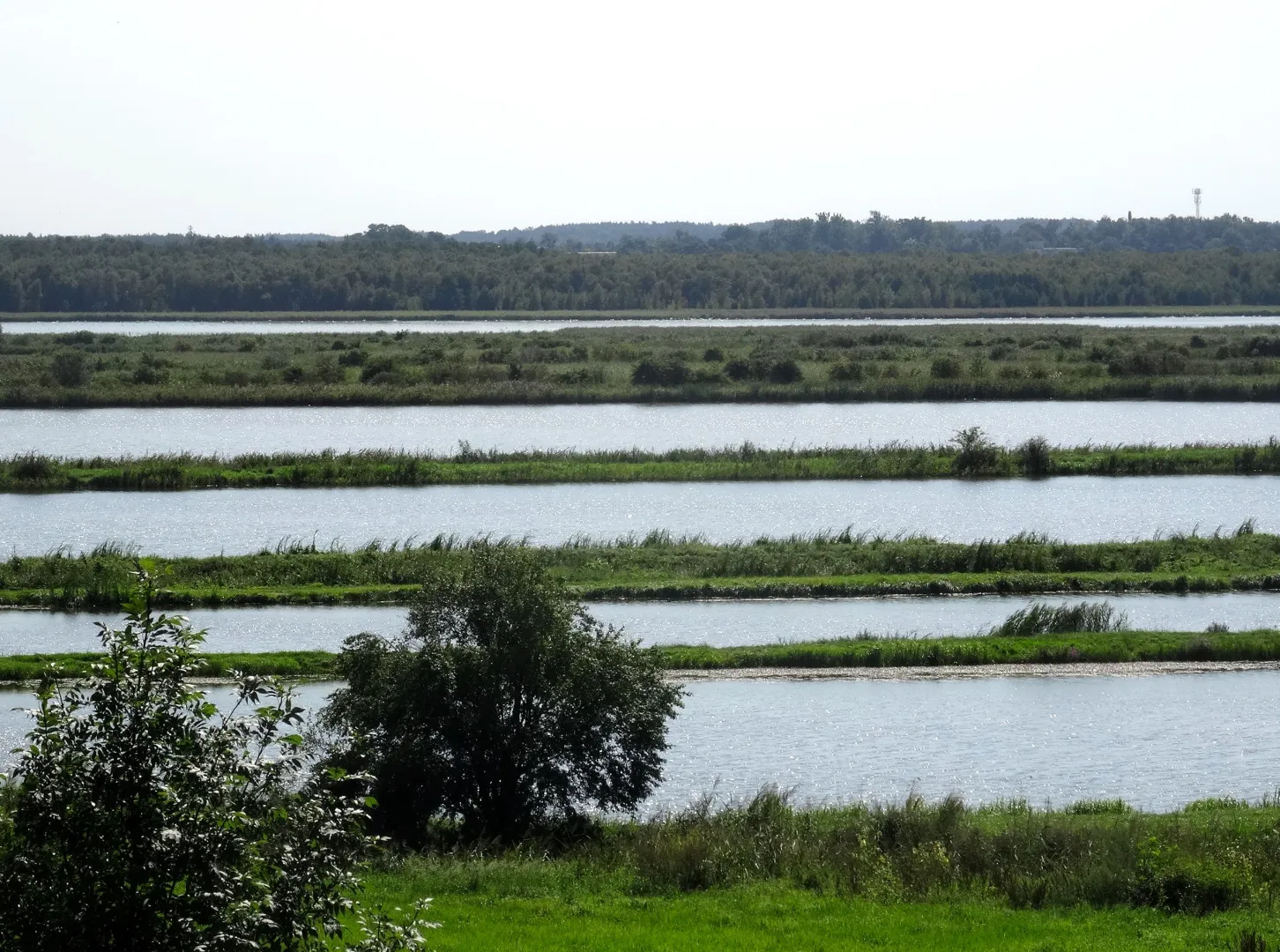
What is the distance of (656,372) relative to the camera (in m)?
72.1

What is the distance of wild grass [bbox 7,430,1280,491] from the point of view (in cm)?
4659

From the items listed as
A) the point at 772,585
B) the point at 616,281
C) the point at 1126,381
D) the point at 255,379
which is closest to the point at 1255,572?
the point at 772,585

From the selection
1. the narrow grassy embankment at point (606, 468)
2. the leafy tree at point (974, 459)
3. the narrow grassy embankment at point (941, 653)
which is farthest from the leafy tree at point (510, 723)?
the leafy tree at point (974, 459)

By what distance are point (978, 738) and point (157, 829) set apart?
15825 millimetres

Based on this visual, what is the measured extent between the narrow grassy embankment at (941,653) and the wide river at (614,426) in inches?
1084

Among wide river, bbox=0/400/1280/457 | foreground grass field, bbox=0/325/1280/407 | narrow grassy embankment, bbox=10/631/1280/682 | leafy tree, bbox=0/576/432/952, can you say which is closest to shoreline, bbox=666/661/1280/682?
narrow grassy embankment, bbox=10/631/1280/682

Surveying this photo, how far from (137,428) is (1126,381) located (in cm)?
4450

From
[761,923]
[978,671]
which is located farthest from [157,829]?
[978,671]

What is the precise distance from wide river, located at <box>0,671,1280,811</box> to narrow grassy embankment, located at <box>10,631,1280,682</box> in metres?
0.80

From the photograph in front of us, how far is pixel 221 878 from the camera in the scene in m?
6.89

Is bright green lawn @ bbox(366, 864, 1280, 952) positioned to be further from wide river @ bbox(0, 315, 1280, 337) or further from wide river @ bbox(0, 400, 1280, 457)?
wide river @ bbox(0, 315, 1280, 337)

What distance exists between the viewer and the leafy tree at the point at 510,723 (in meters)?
16.2

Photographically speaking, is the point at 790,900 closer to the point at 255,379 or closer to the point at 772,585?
the point at 772,585

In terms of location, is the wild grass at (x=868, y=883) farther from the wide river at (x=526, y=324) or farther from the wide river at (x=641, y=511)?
the wide river at (x=526, y=324)
